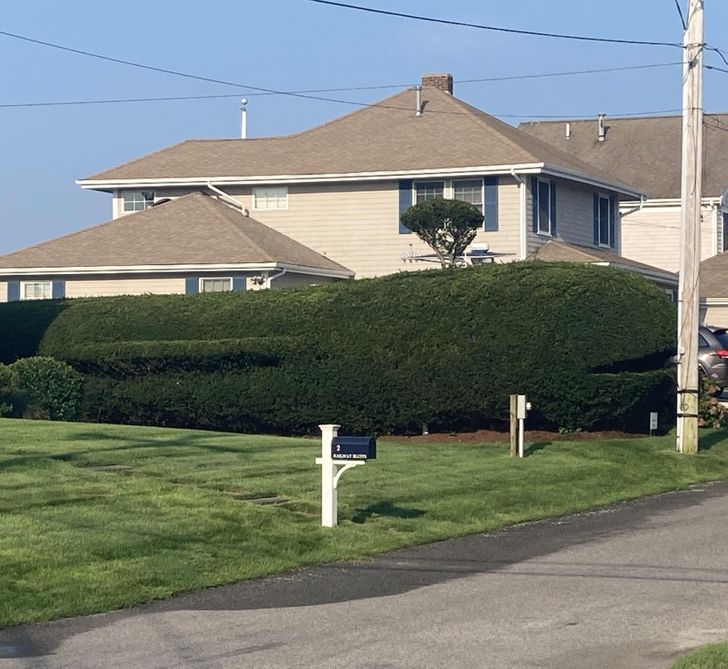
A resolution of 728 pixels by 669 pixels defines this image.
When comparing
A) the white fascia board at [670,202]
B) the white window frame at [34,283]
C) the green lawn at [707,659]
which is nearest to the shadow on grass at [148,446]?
the green lawn at [707,659]

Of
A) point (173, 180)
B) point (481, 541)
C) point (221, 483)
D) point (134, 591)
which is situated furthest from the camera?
point (173, 180)

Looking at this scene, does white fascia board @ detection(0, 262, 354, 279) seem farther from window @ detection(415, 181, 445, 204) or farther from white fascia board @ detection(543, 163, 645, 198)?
white fascia board @ detection(543, 163, 645, 198)

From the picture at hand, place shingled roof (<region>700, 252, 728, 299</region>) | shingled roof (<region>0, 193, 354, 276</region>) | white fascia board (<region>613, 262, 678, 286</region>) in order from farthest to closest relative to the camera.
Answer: shingled roof (<region>700, 252, 728, 299</region>) → white fascia board (<region>613, 262, 678, 286</region>) → shingled roof (<region>0, 193, 354, 276</region>)

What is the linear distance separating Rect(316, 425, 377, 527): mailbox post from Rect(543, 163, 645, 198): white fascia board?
2389 cm

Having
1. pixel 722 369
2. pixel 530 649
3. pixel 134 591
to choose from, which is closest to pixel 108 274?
pixel 722 369

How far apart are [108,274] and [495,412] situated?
589 inches

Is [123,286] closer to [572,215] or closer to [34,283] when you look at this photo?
[34,283]

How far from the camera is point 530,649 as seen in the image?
367 inches

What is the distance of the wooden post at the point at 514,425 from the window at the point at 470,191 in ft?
58.0

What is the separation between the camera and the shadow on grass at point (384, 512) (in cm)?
1523

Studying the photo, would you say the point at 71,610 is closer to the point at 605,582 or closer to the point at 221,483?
the point at 605,582

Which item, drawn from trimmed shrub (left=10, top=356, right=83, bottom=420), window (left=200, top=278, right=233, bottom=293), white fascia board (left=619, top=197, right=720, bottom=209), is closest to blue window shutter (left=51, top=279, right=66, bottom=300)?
window (left=200, top=278, right=233, bottom=293)

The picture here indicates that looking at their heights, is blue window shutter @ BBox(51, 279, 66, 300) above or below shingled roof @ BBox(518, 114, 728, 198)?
below

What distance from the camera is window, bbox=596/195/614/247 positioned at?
4197cm
